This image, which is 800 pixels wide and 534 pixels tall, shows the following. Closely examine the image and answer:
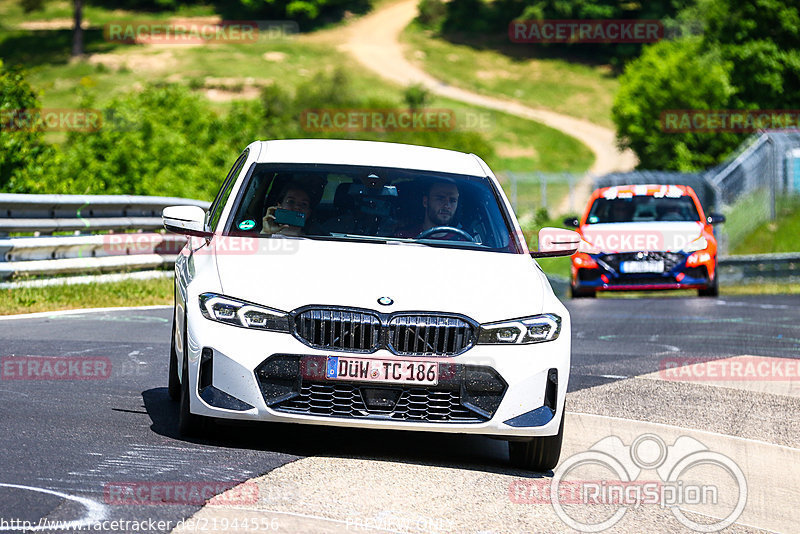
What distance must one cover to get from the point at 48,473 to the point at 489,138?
8587cm

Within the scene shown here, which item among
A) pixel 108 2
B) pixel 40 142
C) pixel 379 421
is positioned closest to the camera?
pixel 379 421

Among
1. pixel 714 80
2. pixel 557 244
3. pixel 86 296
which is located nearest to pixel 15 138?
pixel 86 296

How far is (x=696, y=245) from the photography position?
19.0 meters

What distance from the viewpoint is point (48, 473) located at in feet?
20.0

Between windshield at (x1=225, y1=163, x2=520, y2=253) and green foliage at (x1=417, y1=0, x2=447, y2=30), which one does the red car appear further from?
green foliage at (x1=417, y1=0, x2=447, y2=30)

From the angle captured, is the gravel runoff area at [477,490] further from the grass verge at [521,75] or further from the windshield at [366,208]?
the grass verge at [521,75]

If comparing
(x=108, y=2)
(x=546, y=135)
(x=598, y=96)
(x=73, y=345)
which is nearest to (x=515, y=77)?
(x=598, y=96)

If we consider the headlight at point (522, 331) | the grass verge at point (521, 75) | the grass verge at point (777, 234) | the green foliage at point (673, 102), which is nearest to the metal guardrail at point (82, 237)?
the headlight at point (522, 331)

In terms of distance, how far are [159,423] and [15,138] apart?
13443 mm

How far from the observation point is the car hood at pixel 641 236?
18984 millimetres

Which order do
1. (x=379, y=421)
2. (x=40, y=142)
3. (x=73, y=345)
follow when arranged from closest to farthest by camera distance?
1. (x=379, y=421)
2. (x=73, y=345)
3. (x=40, y=142)

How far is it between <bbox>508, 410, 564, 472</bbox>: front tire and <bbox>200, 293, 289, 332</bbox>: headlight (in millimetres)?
1431

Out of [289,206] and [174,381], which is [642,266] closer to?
[174,381]

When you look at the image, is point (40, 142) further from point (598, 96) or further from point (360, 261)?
point (598, 96)
